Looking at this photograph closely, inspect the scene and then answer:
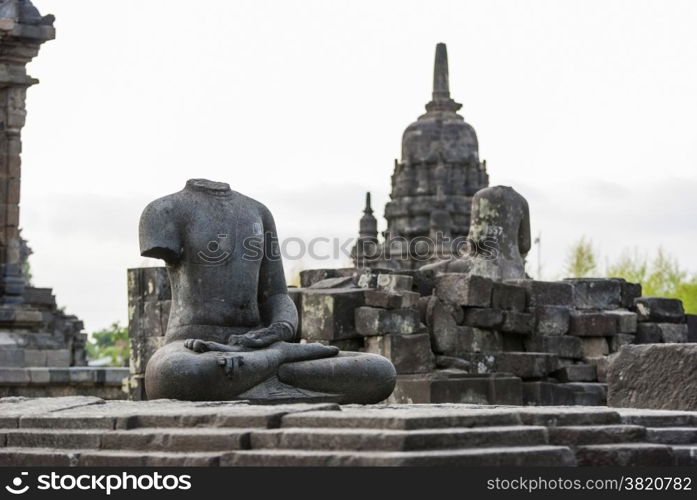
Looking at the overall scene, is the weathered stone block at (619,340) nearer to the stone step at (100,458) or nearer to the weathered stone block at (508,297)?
the weathered stone block at (508,297)

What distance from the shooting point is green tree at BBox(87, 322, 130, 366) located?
153 ft

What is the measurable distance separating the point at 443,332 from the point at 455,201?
38372 millimetres

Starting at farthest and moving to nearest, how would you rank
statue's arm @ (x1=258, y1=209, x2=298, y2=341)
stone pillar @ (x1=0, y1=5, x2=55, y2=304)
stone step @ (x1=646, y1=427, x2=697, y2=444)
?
stone pillar @ (x1=0, y1=5, x2=55, y2=304) → statue's arm @ (x1=258, y1=209, x2=298, y2=341) → stone step @ (x1=646, y1=427, x2=697, y2=444)

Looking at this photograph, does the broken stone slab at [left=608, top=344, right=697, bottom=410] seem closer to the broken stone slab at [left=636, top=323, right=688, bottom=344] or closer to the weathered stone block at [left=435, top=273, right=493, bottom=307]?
the weathered stone block at [left=435, top=273, right=493, bottom=307]

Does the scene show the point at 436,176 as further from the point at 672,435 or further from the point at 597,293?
the point at 672,435

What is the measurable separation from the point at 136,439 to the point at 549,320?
8518 mm

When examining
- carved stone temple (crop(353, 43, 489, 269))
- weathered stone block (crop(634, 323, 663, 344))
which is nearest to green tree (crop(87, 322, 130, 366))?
carved stone temple (crop(353, 43, 489, 269))

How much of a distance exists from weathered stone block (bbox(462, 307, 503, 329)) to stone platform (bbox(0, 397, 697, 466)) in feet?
20.6

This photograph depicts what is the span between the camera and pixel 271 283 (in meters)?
9.38

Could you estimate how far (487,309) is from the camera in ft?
46.2

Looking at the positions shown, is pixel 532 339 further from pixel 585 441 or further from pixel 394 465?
pixel 394 465

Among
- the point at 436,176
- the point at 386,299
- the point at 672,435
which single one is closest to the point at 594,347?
the point at 386,299

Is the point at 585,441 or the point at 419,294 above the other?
the point at 419,294

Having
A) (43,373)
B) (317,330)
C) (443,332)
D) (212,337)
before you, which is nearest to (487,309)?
(443,332)
